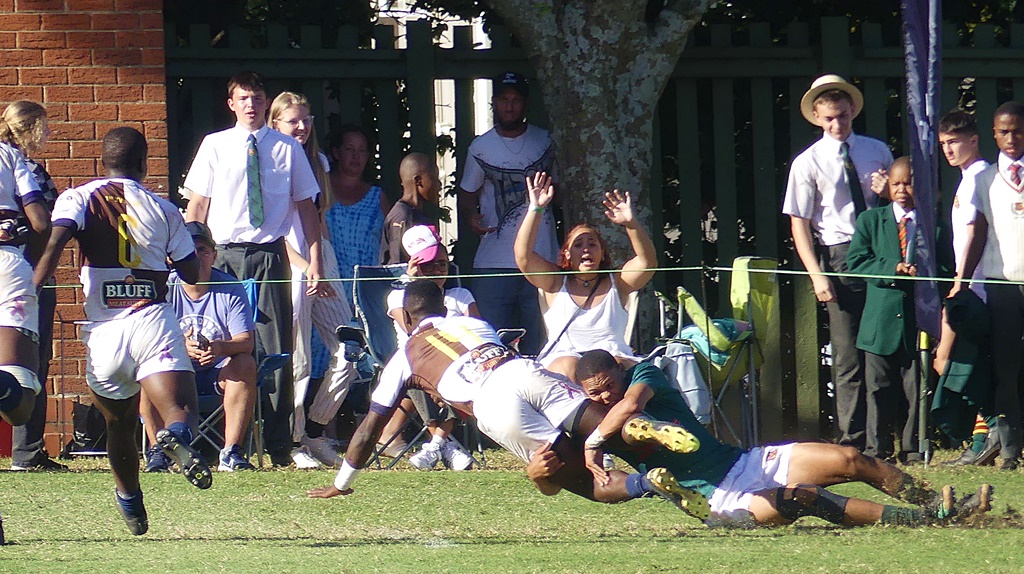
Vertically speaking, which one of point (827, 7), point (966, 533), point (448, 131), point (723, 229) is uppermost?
point (827, 7)

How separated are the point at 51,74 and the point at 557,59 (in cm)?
299

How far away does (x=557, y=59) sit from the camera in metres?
10.2

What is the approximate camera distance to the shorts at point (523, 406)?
7293 mm

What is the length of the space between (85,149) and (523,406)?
399cm

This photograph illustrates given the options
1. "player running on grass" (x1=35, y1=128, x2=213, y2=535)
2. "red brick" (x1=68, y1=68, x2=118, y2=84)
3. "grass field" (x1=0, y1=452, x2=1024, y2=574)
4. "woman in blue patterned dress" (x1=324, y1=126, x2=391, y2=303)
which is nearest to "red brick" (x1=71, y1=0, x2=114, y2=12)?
"red brick" (x1=68, y1=68, x2=118, y2=84)

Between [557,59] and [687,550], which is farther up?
[557,59]

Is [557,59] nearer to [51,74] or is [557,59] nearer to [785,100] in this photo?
[785,100]

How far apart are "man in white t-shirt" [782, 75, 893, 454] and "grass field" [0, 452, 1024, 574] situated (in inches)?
30.9

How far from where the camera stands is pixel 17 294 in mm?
7363

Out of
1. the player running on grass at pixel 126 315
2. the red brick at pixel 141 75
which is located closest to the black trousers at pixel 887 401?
the player running on grass at pixel 126 315

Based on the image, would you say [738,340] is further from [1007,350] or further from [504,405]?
[504,405]

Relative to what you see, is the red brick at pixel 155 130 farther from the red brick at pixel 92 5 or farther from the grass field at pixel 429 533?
the grass field at pixel 429 533

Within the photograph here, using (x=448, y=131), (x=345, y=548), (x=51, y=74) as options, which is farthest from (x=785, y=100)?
(x=345, y=548)

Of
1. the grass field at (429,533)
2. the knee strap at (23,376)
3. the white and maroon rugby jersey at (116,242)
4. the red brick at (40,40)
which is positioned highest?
the red brick at (40,40)
